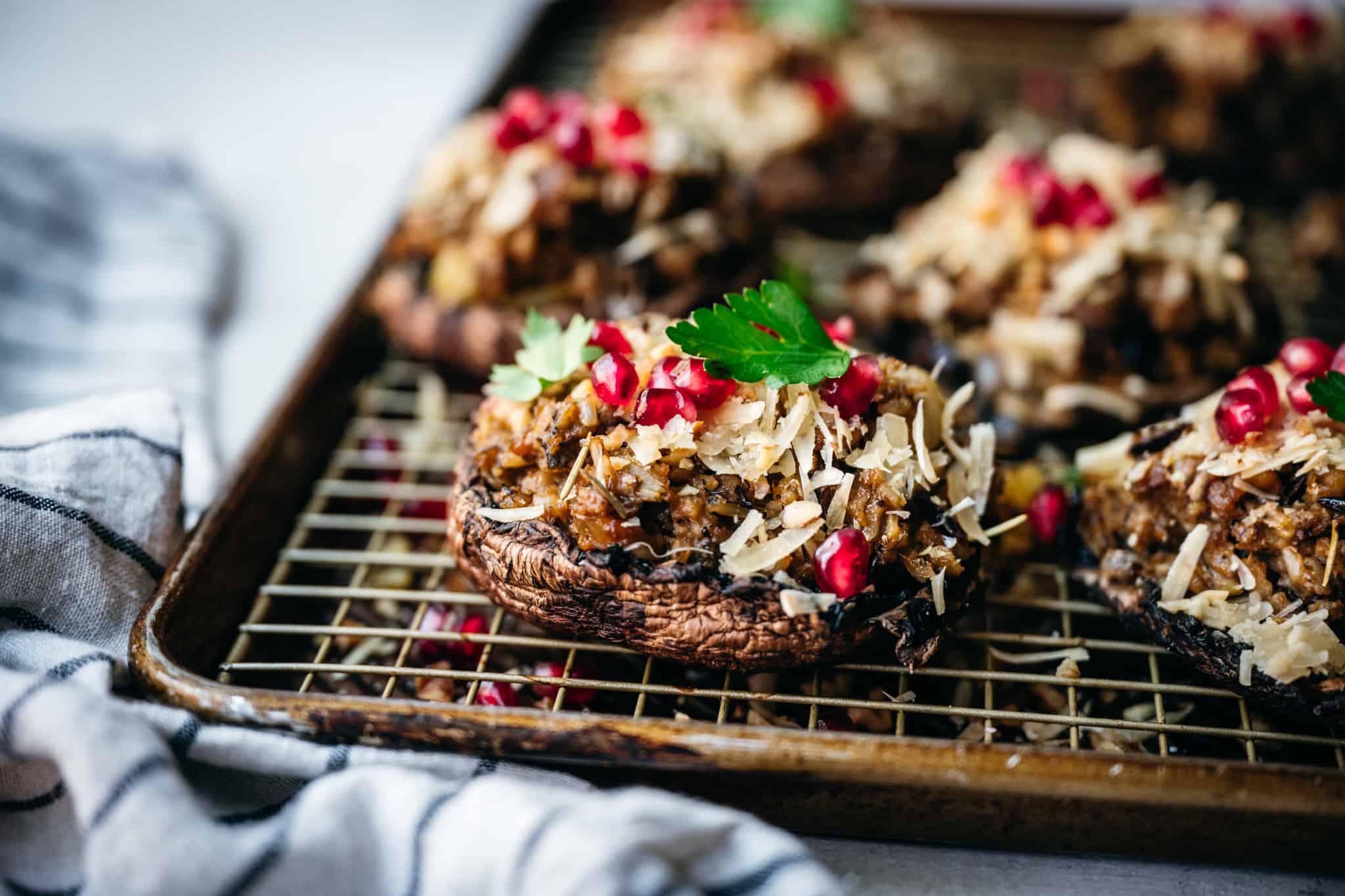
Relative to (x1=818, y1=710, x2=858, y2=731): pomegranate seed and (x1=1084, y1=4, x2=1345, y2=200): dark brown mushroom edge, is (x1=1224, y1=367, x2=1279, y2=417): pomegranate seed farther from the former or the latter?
(x1=1084, y1=4, x2=1345, y2=200): dark brown mushroom edge

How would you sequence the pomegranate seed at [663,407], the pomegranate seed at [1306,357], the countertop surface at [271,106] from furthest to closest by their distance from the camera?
the countertop surface at [271,106] → the pomegranate seed at [1306,357] → the pomegranate seed at [663,407]

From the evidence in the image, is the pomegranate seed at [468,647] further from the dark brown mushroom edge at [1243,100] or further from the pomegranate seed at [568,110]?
the dark brown mushroom edge at [1243,100]

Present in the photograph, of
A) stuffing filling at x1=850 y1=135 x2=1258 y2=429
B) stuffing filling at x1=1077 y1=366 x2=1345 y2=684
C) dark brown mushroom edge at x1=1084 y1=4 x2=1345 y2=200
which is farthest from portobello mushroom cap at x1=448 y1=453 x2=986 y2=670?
dark brown mushroom edge at x1=1084 y1=4 x2=1345 y2=200

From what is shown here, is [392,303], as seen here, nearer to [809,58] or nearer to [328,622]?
[328,622]

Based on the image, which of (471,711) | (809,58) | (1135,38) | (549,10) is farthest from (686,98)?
(471,711)

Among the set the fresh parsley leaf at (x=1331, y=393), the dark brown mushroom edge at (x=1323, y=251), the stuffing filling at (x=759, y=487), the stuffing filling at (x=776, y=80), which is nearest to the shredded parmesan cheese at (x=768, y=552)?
the stuffing filling at (x=759, y=487)

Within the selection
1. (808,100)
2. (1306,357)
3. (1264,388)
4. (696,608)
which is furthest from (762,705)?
(808,100)
